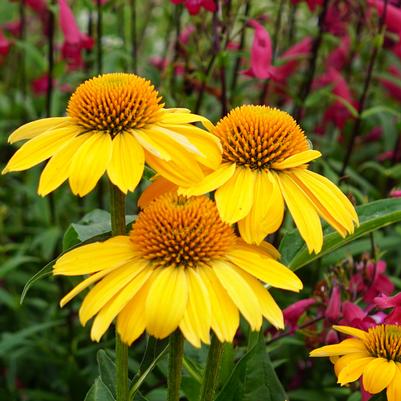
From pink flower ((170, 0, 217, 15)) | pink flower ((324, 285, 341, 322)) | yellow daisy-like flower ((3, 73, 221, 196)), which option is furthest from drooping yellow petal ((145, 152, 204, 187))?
pink flower ((170, 0, 217, 15))

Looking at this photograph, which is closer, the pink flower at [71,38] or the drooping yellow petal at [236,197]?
the drooping yellow petal at [236,197]

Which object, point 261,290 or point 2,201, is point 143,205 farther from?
point 2,201

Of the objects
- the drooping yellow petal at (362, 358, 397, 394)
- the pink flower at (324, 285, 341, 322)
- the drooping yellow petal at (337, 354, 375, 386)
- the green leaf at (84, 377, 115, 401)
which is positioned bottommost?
the pink flower at (324, 285, 341, 322)

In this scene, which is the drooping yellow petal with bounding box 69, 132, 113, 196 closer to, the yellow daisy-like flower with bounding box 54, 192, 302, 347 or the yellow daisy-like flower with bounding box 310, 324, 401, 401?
the yellow daisy-like flower with bounding box 54, 192, 302, 347

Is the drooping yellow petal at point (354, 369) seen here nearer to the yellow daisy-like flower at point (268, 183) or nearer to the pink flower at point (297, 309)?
the yellow daisy-like flower at point (268, 183)

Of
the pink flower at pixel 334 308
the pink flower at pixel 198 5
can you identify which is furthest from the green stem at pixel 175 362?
the pink flower at pixel 198 5

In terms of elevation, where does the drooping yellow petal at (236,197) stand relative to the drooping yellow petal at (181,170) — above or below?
below
